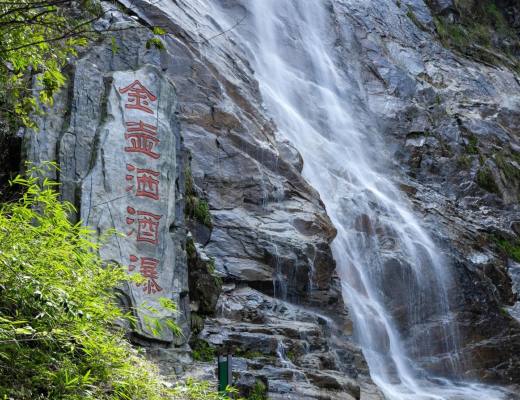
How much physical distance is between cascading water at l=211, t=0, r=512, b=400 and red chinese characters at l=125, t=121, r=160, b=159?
227 inches

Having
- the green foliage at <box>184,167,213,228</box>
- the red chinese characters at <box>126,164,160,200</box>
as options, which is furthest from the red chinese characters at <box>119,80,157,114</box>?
the green foliage at <box>184,167,213,228</box>

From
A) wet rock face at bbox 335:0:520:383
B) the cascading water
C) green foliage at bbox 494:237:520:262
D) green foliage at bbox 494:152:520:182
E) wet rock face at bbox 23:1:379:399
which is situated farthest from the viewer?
green foliage at bbox 494:152:520:182

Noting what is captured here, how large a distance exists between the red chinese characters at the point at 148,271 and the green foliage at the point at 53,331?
3565 mm

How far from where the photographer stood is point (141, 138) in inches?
319

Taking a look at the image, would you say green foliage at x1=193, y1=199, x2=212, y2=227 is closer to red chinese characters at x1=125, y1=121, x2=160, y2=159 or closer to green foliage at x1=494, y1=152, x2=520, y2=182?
red chinese characters at x1=125, y1=121, x2=160, y2=159

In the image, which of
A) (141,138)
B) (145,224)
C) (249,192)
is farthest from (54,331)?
(249,192)

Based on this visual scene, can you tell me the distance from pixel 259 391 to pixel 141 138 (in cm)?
313

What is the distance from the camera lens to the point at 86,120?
802 centimetres

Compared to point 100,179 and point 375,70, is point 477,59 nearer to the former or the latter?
point 375,70

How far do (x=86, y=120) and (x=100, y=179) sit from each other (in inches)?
34.0

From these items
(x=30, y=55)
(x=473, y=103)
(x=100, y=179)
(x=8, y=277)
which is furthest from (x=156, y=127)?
(x=473, y=103)

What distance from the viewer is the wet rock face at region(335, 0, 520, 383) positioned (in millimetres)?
14703

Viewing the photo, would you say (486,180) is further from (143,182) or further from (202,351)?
(143,182)

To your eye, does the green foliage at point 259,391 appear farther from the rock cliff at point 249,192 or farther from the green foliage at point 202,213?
the green foliage at point 202,213
